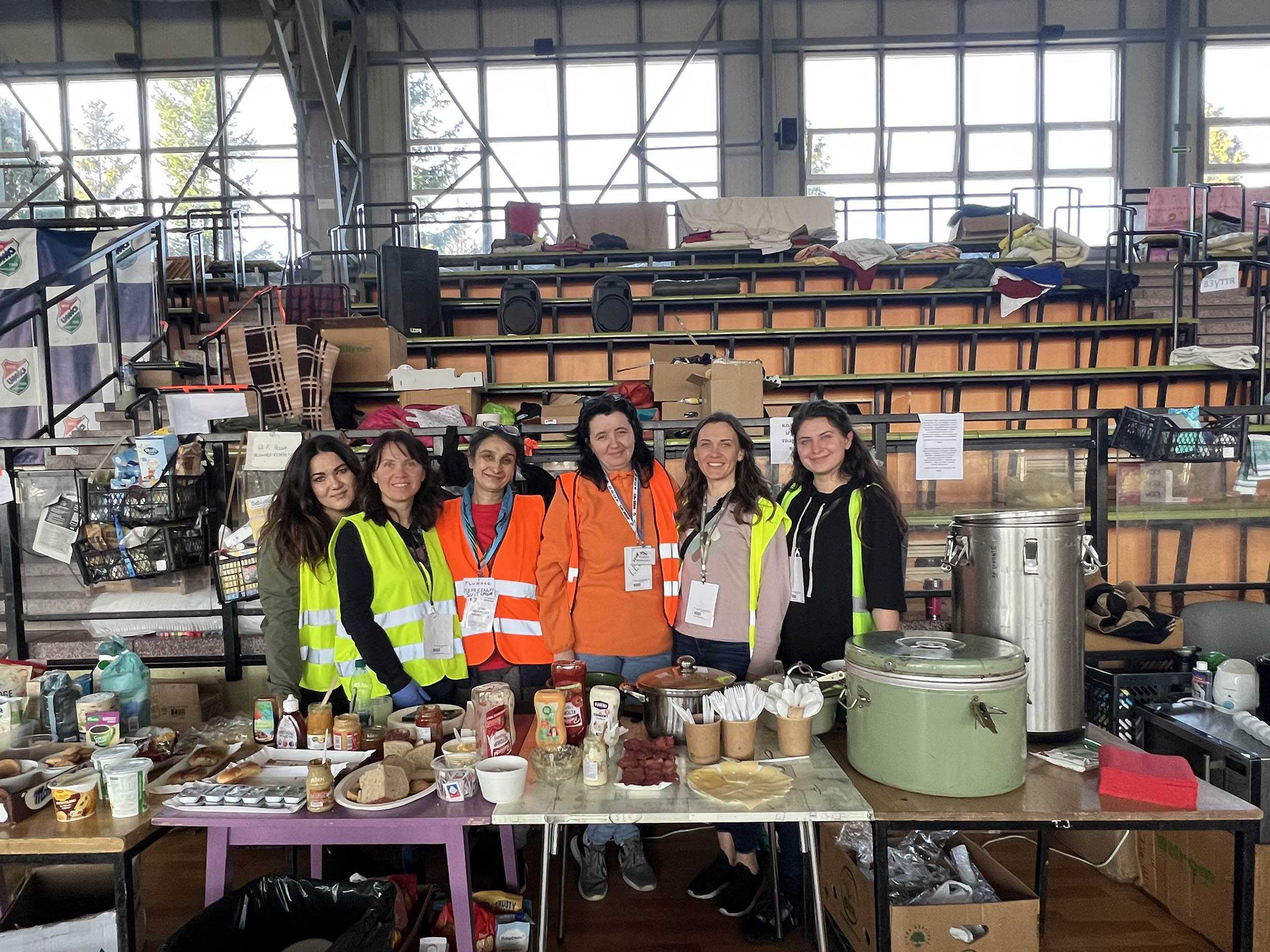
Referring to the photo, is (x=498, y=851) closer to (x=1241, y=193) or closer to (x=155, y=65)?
(x=1241, y=193)

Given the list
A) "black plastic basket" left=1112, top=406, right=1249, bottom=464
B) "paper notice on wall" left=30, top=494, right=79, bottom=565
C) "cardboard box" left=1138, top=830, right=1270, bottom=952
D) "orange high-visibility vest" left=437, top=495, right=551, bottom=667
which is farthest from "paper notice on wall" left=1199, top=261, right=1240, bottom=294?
"paper notice on wall" left=30, top=494, right=79, bottom=565

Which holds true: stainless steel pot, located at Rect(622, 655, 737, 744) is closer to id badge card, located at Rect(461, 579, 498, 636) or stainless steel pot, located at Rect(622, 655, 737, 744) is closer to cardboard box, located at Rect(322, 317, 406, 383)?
id badge card, located at Rect(461, 579, 498, 636)

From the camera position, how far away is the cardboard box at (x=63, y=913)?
1.92 metres

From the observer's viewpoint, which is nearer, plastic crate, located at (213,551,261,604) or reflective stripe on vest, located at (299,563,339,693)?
reflective stripe on vest, located at (299,563,339,693)

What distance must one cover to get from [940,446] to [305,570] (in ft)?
8.06

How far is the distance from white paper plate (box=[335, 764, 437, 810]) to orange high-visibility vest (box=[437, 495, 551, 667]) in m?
0.76

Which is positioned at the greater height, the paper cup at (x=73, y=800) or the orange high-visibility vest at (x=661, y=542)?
the orange high-visibility vest at (x=661, y=542)

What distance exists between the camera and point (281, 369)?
466 centimetres

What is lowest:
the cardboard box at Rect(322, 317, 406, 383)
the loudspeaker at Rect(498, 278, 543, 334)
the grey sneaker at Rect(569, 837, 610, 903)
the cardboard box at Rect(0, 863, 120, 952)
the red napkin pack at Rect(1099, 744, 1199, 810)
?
the grey sneaker at Rect(569, 837, 610, 903)

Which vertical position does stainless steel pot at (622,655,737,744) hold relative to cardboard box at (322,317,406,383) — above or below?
below

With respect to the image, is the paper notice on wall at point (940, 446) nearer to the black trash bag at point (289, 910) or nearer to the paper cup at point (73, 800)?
the black trash bag at point (289, 910)

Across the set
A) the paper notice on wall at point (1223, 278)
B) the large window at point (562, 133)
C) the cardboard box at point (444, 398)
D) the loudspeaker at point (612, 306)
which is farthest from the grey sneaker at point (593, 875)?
→ the large window at point (562, 133)

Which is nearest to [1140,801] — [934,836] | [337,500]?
[934,836]

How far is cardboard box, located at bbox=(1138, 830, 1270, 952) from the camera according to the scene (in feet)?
7.02
